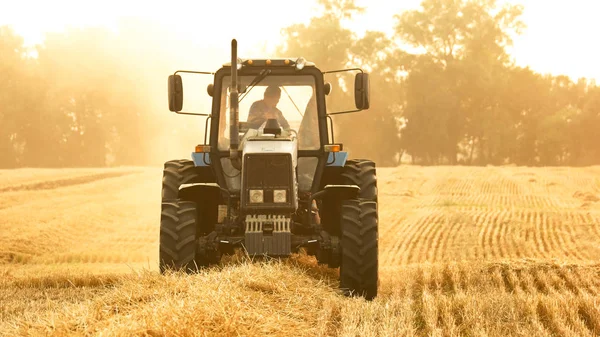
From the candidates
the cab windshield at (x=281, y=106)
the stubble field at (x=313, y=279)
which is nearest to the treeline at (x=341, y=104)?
the stubble field at (x=313, y=279)

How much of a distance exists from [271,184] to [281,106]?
136cm

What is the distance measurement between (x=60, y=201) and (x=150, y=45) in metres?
33.4

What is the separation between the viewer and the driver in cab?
9383 mm

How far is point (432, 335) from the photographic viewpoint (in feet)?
20.4

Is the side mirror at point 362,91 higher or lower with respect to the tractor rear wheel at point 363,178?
higher

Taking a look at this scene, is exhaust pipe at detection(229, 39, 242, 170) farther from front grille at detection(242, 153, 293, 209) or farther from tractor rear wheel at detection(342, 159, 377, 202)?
tractor rear wheel at detection(342, 159, 377, 202)

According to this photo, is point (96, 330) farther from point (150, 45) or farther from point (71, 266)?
point (150, 45)

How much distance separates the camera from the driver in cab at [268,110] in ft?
30.8

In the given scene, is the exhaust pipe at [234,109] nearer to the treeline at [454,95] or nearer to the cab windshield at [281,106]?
the cab windshield at [281,106]

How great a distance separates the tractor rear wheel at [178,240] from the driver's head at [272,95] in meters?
1.60

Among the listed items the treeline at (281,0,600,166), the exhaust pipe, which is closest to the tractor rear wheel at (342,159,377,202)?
the exhaust pipe

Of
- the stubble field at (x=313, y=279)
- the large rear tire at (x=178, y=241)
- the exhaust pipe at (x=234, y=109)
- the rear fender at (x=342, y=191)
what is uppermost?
the exhaust pipe at (x=234, y=109)

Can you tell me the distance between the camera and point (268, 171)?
27.5 feet

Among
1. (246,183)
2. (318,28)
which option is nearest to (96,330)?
(246,183)
